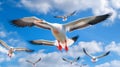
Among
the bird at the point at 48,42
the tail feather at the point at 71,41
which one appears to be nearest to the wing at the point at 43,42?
the bird at the point at 48,42

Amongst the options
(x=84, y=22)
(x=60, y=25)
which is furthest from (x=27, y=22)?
(x=84, y=22)

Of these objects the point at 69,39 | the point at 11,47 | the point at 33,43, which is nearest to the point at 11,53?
the point at 11,47

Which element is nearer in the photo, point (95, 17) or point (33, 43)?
point (95, 17)

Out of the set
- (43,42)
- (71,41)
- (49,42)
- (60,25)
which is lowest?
(71,41)

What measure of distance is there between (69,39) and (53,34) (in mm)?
2183

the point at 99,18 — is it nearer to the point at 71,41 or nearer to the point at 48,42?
the point at 71,41

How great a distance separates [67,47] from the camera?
96.7ft

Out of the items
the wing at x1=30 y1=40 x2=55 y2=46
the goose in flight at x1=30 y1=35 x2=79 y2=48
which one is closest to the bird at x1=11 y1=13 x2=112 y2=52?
the goose in flight at x1=30 y1=35 x2=79 y2=48

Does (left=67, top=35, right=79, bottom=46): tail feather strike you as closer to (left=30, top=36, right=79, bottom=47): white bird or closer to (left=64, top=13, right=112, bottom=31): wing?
(left=30, top=36, right=79, bottom=47): white bird

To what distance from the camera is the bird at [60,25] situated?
29.5 meters

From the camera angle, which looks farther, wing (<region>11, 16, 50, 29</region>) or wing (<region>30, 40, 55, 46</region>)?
wing (<region>30, 40, 55, 46</region>)

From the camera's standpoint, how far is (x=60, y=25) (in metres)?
29.7

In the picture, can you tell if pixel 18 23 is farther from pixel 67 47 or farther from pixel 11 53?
pixel 11 53

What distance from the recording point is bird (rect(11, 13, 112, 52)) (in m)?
29.5
